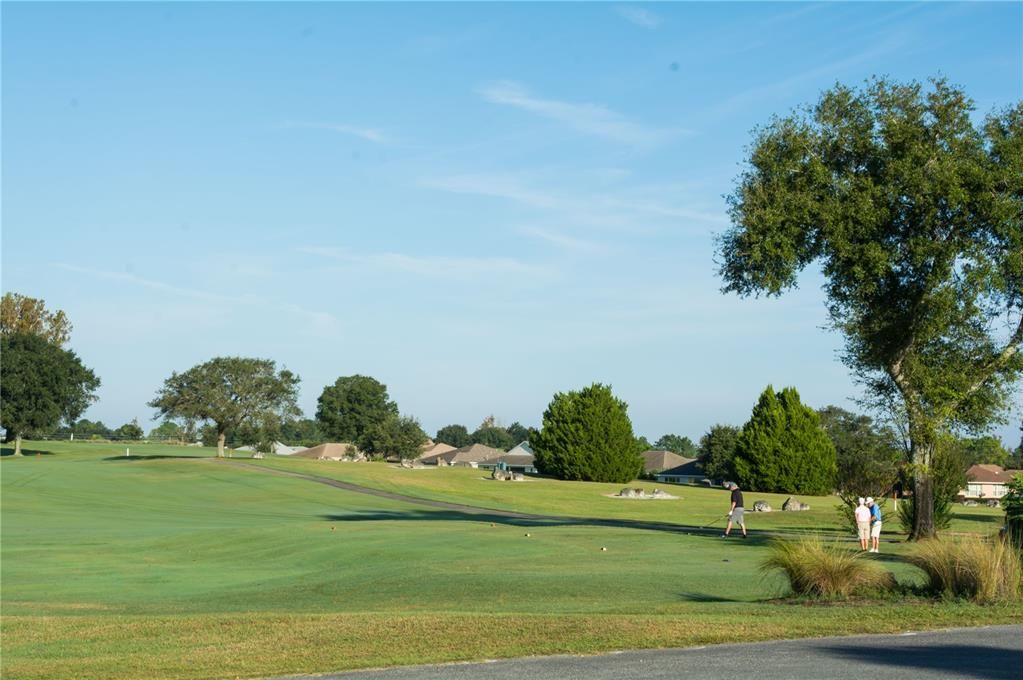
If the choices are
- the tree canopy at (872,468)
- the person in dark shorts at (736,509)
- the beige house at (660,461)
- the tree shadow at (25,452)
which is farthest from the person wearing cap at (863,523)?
the beige house at (660,461)

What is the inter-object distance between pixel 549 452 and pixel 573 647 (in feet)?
311

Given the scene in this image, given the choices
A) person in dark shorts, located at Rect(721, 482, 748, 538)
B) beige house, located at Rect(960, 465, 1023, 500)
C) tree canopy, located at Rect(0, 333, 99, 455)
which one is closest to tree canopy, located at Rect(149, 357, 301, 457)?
tree canopy, located at Rect(0, 333, 99, 455)

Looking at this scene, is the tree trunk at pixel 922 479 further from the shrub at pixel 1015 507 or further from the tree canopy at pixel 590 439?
the tree canopy at pixel 590 439

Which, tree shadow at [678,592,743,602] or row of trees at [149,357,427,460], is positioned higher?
row of trees at [149,357,427,460]

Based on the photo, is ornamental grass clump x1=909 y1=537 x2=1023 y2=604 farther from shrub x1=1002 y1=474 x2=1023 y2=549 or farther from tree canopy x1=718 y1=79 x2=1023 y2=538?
tree canopy x1=718 y1=79 x2=1023 y2=538

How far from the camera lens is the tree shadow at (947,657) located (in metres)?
11.2

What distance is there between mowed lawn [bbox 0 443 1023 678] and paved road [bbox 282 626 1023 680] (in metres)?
0.66

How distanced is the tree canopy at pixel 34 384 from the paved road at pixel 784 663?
10321cm

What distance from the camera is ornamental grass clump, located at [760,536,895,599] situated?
17.4m

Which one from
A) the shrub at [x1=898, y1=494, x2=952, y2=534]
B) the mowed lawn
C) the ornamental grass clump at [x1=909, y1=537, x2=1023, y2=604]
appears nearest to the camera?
the mowed lawn

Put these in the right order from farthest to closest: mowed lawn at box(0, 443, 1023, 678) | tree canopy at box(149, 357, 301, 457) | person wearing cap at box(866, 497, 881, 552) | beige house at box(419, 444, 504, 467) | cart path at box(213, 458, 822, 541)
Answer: beige house at box(419, 444, 504, 467)
tree canopy at box(149, 357, 301, 457)
cart path at box(213, 458, 822, 541)
person wearing cap at box(866, 497, 881, 552)
mowed lawn at box(0, 443, 1023, 678)

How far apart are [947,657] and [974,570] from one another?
17.8 ft

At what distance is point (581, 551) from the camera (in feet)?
103

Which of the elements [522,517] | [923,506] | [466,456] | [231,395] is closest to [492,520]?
[522,517]
